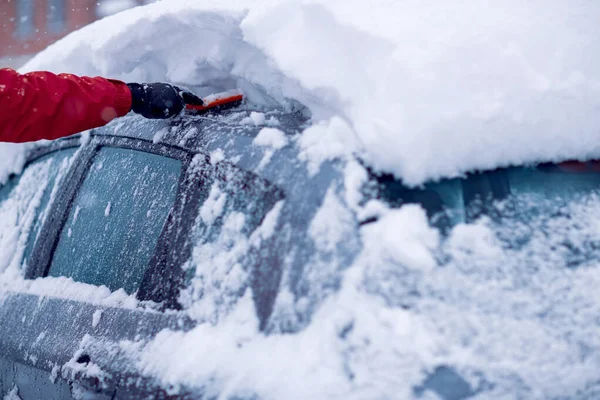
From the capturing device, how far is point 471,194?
124 cm

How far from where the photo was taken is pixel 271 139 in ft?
4.67

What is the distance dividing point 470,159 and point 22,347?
1649 millimetres

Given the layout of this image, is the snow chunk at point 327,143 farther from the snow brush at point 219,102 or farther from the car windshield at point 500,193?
the snow brush at point 219,102

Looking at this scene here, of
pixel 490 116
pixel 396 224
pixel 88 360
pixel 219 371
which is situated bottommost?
pixel 88 360

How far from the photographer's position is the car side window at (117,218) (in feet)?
5.45

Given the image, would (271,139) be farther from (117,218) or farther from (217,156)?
(117,218)

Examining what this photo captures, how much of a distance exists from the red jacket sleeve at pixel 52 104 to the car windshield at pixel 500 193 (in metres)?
1.22

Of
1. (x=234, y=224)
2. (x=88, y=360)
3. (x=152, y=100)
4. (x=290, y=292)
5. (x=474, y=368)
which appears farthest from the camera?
(x=152, y=100)

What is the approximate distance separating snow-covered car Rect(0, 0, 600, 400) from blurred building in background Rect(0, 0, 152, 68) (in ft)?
30.4

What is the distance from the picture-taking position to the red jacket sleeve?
1879mm

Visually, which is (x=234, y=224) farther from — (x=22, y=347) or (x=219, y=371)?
(x=22, y=347)

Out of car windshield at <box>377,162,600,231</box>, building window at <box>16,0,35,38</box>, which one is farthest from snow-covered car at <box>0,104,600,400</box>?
building window at <box>16,0,35,38</box>

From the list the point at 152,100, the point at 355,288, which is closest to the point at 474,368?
the point at 355,288

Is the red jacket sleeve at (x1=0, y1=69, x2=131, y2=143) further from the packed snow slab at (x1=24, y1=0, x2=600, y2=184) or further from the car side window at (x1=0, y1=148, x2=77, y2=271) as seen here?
the packed snow slab at (x1=24, y1=0, x2=600, y2=184)
